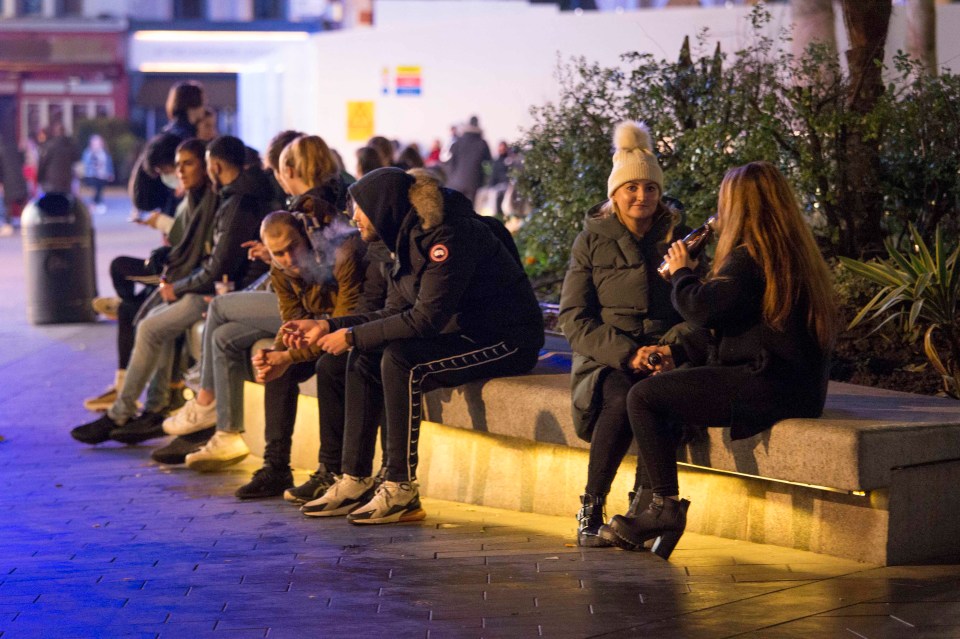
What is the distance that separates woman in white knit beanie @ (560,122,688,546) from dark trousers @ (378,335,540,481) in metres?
0.60

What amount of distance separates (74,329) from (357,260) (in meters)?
7.22

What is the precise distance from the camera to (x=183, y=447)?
24.8ft

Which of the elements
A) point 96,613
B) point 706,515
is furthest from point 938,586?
point 96,613

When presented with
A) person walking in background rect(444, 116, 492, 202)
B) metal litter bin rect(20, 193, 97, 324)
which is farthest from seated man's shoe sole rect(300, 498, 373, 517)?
person walking in background rect(444, 116, 492, 202)

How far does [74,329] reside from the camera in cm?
1311

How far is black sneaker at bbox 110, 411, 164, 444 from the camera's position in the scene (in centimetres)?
809

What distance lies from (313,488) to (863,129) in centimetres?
339

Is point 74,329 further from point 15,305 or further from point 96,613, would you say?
point 96,613

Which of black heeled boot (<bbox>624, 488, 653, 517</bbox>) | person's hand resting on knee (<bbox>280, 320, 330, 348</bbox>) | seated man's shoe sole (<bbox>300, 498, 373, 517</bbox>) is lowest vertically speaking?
seated man's shoe sole (<bbox>300, 498, 373, 517</bbox>)

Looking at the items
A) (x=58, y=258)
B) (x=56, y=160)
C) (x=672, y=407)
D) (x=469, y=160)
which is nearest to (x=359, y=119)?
(x=469, y=160)

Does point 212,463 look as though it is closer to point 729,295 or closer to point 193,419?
point 193,419

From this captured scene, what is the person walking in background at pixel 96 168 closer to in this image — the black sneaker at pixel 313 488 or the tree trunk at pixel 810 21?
the tree trunk at pixel 810 21

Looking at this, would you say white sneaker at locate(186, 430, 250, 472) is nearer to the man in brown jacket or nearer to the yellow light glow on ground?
the man in brown jacket

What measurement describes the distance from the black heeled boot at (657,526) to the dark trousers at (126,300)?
14.8 ft
